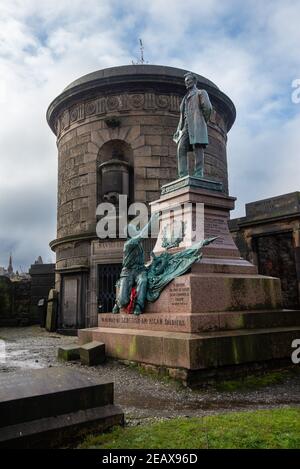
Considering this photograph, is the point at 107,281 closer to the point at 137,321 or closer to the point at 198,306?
the point at 137,321

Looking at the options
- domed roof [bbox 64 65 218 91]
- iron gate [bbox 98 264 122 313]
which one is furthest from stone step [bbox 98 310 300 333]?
domed roof [bbox 64 65 218 91]

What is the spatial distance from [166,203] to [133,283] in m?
2.00

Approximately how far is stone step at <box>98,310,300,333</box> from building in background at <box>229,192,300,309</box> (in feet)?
33.1

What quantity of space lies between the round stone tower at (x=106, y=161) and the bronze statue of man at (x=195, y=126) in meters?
7.81

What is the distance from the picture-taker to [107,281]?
17.5 meters

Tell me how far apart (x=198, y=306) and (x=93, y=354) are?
2299 millimetres

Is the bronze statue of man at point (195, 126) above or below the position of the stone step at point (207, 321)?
above

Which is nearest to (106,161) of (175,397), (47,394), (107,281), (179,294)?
(107,281)

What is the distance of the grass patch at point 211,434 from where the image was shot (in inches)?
134

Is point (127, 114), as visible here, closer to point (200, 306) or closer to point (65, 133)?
point (65, 133)

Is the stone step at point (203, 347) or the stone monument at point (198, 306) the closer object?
the stone step at point (203, 347)

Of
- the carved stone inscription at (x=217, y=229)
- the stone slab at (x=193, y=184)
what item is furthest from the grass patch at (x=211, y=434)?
the stone slab at (x=193, y=184)

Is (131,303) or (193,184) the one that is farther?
(193,184)

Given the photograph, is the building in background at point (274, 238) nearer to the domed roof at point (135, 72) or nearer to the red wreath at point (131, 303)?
the domed roof at point (135, 72)
